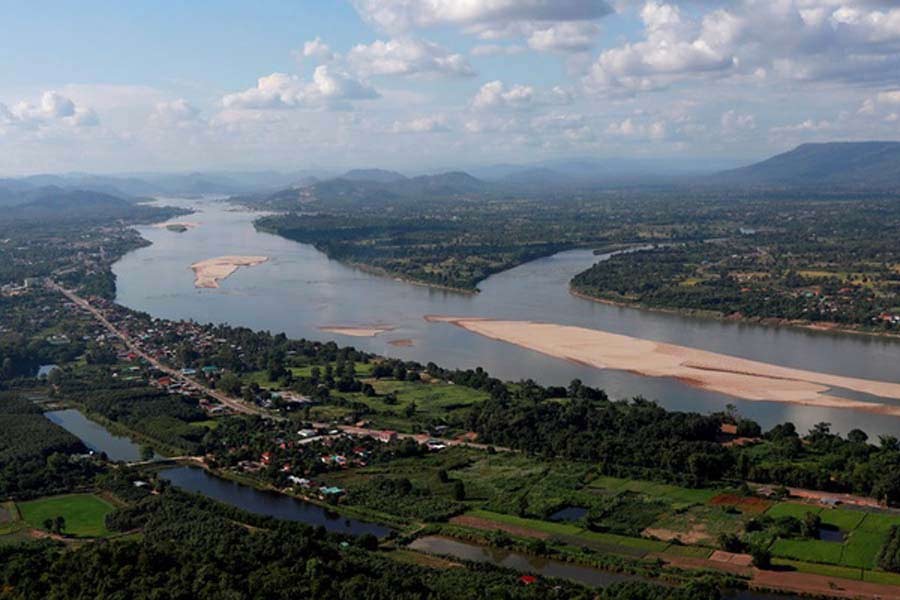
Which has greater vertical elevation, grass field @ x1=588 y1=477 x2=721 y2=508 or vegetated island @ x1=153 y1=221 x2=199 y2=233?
vegetated island @ x1=153 y1=221 x2=199 y2=233

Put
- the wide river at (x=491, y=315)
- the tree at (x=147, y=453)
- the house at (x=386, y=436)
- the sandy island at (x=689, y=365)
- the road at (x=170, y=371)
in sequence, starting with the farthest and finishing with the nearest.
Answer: the wide river at (x=491, y=315)
the road at (x=170, y=371)
the sandy island at (x=689, y=365)
the house at (x=386, y=436)
the tree at (x=147, y=453)

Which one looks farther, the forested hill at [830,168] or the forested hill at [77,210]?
the forested hill at [830,168]

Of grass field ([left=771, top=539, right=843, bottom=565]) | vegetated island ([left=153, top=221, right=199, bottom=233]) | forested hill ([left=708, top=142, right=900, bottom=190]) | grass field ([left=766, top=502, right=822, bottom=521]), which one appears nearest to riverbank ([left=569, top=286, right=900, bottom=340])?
grass field ([left=766, top=502, right=822, bottom=521])

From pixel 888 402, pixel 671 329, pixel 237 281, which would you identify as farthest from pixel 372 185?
pixel 888 402

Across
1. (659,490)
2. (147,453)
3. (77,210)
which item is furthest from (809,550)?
(77,210)

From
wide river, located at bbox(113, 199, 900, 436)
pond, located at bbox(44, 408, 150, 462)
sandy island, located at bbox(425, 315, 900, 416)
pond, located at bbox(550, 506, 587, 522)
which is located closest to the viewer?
pond, located at bbox(550, 506, 587, 522)

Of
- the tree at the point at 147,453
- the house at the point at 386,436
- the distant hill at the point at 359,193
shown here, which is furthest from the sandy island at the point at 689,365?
the distant hill at the point at 359,193

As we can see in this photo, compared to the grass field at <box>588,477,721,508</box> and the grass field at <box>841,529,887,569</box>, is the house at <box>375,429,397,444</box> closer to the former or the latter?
the grass field at <box>588,477,721,508</box>

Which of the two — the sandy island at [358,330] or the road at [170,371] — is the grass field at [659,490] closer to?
the road at [170,371]
